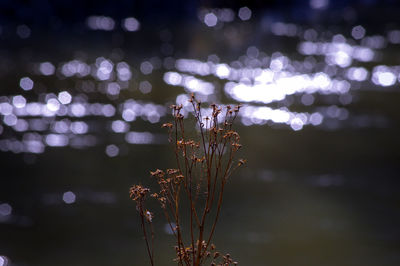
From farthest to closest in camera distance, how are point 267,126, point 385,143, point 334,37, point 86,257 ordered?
point 334,37 < point 267,126 < point 385,143 < point 86,257

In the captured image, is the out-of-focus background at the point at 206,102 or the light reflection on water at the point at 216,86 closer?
the out-of-focus background at the point at 206,102

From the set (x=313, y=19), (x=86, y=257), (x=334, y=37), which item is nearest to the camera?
(x=86, y=257)

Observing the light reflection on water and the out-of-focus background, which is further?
the light reflection on water

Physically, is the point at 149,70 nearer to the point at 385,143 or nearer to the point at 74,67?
the point at 74,67

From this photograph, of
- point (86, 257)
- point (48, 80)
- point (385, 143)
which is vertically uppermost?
point (48, 80)

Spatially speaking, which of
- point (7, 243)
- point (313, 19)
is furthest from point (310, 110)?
point (7, 243)

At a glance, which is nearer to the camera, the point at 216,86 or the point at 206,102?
the point at 206,102

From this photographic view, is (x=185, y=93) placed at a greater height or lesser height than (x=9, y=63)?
lesser

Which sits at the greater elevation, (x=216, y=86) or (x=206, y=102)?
(x=216, y=86)
